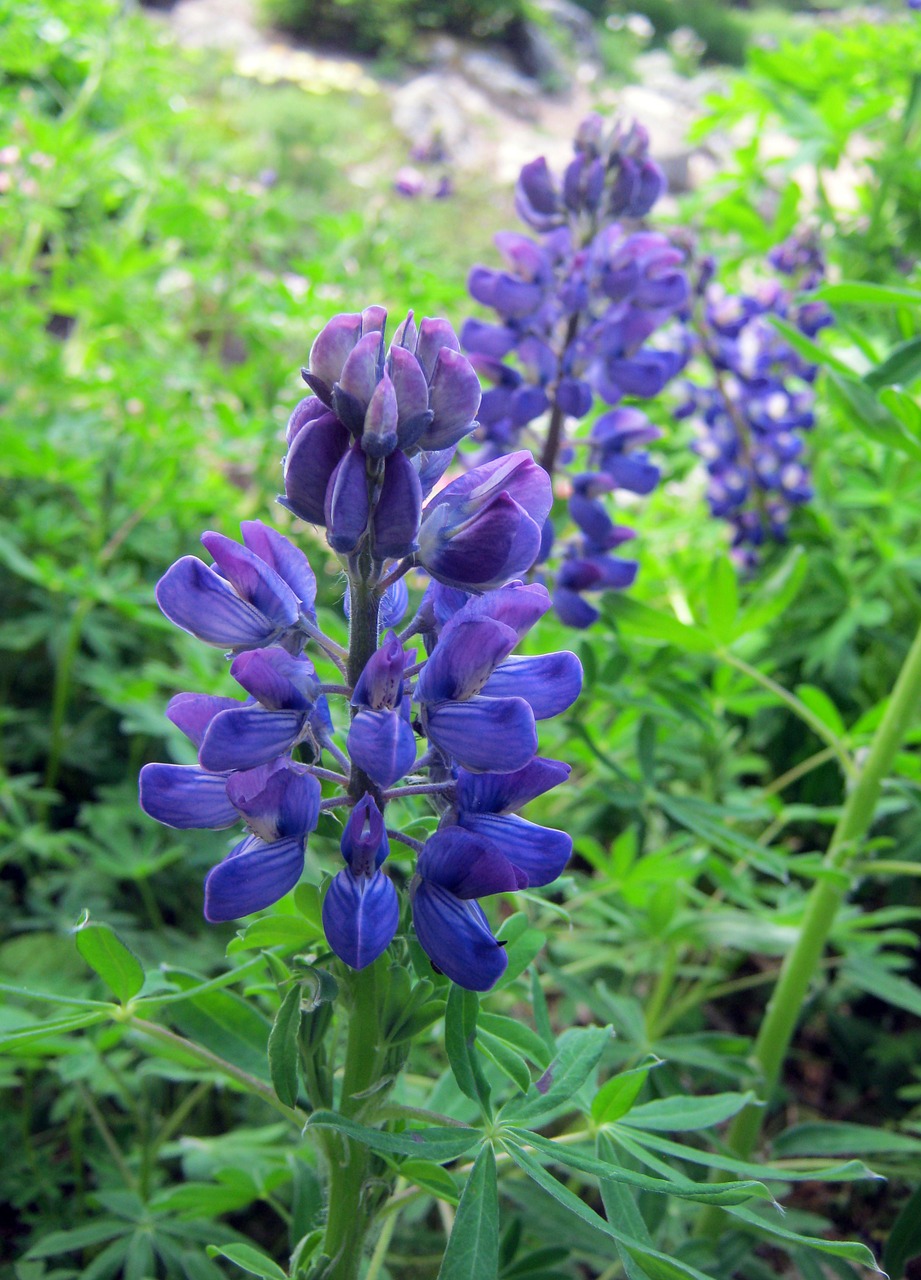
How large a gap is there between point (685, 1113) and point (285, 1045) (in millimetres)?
533

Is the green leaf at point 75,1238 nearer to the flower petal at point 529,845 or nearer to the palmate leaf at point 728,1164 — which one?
the palmate leaf at point 728,1164

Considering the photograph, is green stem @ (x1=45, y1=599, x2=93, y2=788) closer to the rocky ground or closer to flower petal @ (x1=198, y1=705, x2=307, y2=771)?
flower petal @ (x1=198, y1=705, x2=307, y2=771)

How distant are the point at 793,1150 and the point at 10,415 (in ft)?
9.13

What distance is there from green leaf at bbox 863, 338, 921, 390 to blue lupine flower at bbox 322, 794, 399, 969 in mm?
1128

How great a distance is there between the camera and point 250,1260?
3.35ft

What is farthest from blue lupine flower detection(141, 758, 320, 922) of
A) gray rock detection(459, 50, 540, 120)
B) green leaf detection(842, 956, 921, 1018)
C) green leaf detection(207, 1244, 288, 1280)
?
gray rock detection(459, 50, 540, 120)

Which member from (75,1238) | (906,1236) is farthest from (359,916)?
(906,1236)

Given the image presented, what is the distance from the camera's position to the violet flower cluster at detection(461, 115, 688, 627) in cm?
179

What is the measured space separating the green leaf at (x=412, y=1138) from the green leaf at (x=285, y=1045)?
0.04m

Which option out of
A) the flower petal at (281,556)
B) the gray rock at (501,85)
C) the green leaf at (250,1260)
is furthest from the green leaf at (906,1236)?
the gray rock at (501,85)

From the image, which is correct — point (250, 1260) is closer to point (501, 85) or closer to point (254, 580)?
point (254, 580)

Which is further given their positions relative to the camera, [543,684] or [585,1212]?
[543,684]

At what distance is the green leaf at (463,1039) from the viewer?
0.92 meters

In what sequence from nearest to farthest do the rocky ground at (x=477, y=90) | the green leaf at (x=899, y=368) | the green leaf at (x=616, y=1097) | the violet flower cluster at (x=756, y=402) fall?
1. the green leaf at (x=616, y=1097)
2. the green leaf at (x=899, y=368)
3. the violet flower cluster at (x=756, y=402)
4. the rocky ground at (x=477, y=90)
